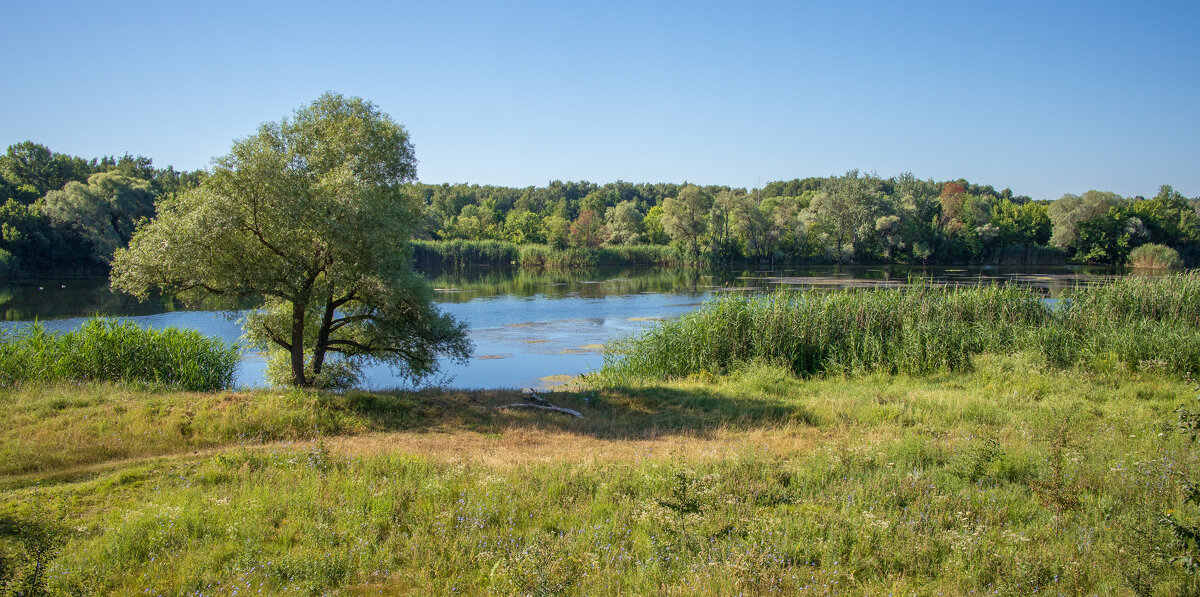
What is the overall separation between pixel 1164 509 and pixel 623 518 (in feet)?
17.4

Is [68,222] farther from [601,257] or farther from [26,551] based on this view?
[26,551]

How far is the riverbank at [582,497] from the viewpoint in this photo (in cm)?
538

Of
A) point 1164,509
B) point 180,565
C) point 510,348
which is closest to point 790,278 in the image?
point 510,348

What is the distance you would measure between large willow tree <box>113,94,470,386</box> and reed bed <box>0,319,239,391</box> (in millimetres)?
1539

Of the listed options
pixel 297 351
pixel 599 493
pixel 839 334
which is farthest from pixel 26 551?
pixel 839 334

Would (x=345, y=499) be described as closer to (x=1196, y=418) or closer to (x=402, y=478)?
(x=402, y=478)

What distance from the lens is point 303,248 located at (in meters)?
13.8

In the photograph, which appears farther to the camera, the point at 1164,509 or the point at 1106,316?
the point at 1106,316

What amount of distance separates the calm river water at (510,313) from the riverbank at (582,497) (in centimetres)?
668

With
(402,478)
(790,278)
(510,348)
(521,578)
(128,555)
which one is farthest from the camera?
(790,278)

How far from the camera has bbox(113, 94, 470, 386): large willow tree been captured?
43.1 ft

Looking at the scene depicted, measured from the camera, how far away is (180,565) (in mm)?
5418

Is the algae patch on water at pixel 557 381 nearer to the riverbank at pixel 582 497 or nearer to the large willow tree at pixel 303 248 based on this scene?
the large willow tree at pixel 303 248

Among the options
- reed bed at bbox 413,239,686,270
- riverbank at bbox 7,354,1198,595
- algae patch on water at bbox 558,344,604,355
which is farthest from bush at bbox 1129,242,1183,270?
riverbank at bbox 7,354,1198,595
